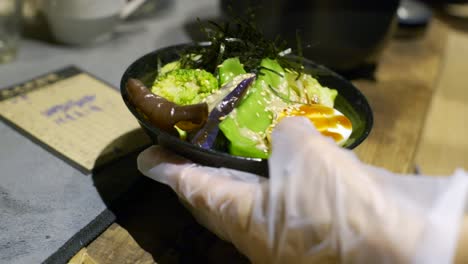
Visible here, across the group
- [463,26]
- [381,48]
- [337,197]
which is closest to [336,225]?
[337,197]

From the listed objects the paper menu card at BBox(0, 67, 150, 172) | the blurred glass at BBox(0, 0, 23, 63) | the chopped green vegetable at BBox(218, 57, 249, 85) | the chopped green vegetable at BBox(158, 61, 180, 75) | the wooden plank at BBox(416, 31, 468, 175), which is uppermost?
the chopped green vegetable at BBox(218, 57, 249, 85)

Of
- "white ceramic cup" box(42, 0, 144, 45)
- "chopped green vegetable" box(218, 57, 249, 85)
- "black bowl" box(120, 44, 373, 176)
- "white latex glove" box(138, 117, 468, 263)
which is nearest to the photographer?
"white latex glove" box(138, 117, 468, 263)

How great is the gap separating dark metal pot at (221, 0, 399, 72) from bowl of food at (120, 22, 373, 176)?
238 millimetres

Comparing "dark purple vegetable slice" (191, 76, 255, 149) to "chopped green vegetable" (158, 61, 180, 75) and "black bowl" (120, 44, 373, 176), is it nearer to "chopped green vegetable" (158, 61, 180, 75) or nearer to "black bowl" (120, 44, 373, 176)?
"black bowl" (120, 44, 373, 176)

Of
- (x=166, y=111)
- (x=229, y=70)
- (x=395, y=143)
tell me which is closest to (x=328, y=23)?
(x=395, y=143)

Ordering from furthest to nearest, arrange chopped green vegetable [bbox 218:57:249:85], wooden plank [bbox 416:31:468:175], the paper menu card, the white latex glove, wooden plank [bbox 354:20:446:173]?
wooden plank [bbox 416:31:468:175], wooden plank [bbox 354:20:446:173], the paper menu card, chopped green vegetable [bbox 218:57:249:85], the white latex glove

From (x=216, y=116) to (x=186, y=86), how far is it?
80mm

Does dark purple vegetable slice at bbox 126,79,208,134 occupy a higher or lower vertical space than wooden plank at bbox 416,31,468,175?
higher

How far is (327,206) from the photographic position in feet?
1.55

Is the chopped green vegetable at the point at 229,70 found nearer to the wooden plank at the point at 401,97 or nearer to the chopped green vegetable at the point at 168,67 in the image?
the chopped green vegetable at the point at 168,67

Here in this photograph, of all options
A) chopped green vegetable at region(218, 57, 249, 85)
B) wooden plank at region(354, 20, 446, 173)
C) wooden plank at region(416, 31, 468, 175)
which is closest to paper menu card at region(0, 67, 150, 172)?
chopped green vegetable at region(218, 57, 249, 85)

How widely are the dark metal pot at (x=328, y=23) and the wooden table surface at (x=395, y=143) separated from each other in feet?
0.54

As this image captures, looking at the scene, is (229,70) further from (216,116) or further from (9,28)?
(9,28)

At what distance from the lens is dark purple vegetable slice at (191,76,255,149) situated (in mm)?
592
